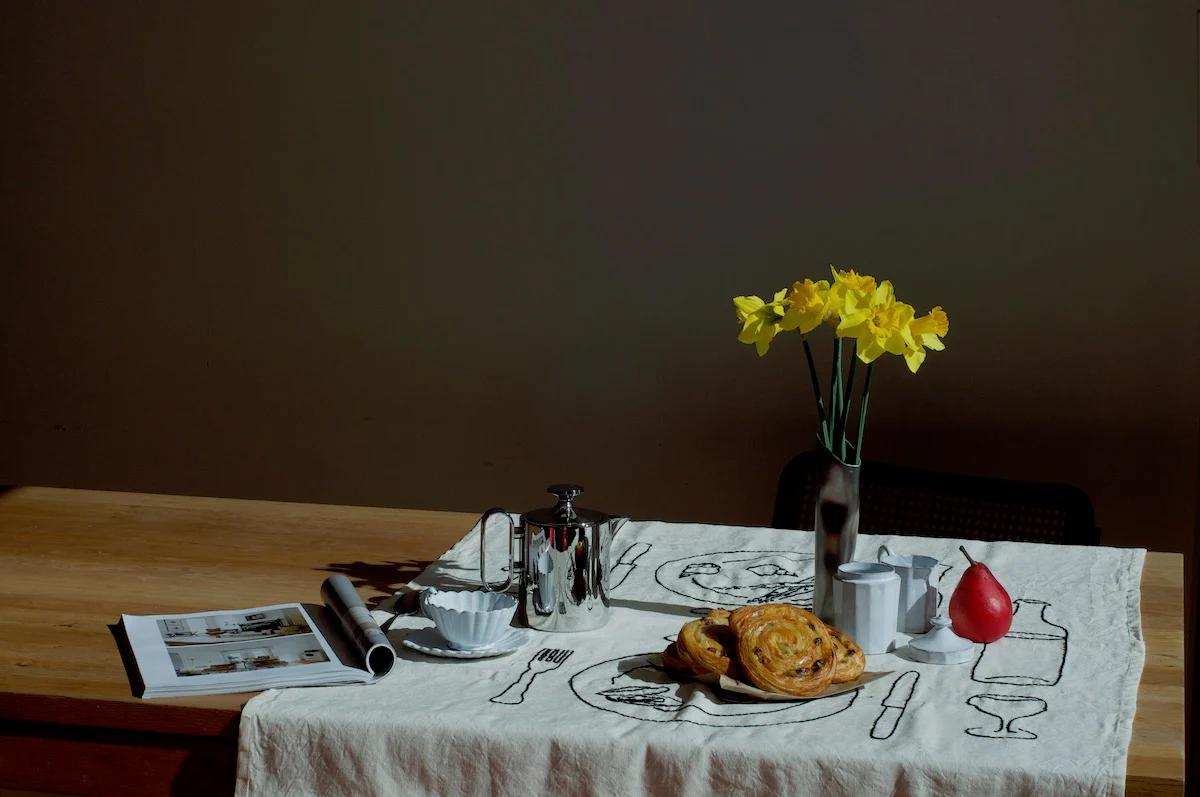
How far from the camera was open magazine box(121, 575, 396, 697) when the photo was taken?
137cm

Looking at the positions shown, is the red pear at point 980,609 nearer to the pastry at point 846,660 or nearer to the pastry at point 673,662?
the pastry at point 846,660

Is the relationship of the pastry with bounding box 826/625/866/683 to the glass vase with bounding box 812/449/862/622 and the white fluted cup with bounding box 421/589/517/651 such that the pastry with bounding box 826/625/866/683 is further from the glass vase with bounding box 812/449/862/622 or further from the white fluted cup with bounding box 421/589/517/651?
the white fluted cup with bounding box 421/589/517/651

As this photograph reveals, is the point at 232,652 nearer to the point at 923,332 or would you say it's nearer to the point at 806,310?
the point at 806,310

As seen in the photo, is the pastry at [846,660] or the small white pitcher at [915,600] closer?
the pastry at [846,660]

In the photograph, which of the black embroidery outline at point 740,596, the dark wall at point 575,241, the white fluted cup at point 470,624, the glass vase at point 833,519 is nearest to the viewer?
the white fluted cup at point 470,624

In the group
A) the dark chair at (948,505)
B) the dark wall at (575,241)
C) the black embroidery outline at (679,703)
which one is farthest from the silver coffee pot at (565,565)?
the dark wall at (575,241)

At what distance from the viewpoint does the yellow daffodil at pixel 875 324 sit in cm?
146

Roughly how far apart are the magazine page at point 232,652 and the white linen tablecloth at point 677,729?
0.05 m

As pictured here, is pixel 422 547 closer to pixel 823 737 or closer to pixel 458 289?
pixel 823 737

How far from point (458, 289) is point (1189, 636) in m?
1.86

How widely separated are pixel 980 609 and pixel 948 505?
3.03 feet

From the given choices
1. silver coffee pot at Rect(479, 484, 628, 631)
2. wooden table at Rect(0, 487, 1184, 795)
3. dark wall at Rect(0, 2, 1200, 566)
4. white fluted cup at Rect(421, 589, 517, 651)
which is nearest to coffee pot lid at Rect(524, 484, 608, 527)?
silver coffee pot at Rect(479, 484, 628, 631)

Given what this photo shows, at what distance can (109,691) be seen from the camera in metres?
1.37

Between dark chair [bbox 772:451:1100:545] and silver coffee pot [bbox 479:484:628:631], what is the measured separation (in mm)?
882
